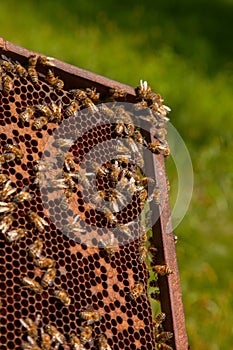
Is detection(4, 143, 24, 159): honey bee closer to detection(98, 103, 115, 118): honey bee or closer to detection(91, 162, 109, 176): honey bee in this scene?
detection(91, 162, 109, 176): honey bee

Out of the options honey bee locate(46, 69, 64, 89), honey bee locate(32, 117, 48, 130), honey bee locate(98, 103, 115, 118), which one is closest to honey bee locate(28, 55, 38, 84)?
honey bee locate(46, 69, 64, 89)

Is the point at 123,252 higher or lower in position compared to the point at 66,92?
lower

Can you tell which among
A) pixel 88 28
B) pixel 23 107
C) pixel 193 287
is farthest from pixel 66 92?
pixel 88 28

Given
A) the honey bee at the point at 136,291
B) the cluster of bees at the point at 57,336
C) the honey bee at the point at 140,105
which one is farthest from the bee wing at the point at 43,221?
the honey bee at the point at 140,105

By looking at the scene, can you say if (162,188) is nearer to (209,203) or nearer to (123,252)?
(123,252)

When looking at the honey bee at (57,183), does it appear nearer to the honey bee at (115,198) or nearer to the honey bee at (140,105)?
the honey bee at (115,198)

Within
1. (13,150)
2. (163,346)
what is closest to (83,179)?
(13,150)

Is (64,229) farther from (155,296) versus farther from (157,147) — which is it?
(157,147)
